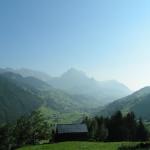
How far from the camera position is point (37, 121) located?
138m

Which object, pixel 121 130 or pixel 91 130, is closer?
pixel 121 130

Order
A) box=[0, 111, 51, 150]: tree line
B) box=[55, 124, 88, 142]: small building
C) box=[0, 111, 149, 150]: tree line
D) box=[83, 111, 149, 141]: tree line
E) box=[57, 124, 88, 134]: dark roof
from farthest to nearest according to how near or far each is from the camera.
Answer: box=[0, 111, 51, 150]: tree line, box=[0, 111, 149, 150]: tree line, box=[83, 111, 149, 141]: tree line, box=[57, 124, 88, 134]: dark roof, box=[55, 124, 88, 142]: small building

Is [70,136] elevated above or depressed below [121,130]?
below

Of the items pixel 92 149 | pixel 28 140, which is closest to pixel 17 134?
pixel 28 140

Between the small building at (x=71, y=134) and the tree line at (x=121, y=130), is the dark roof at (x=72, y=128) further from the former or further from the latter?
the tree line at (x=121, y=130)

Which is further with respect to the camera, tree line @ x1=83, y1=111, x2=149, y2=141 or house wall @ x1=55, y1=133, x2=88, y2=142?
tree line @ x1=83, y1=111, x2=149, y2=141

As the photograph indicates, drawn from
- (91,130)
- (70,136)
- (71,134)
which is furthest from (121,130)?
(70,136)

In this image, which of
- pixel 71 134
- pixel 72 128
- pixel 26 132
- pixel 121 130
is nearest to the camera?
pixel 71 134

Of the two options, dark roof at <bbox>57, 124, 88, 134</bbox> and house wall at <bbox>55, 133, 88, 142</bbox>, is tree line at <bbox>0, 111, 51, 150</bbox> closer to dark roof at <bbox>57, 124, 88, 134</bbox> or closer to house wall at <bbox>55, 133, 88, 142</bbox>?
dark roof at <bbox>57, 124, 88, 134</bbox>

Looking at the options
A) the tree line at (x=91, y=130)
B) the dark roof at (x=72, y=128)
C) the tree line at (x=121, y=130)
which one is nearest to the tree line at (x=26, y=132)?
the tree line at (x=91, y=130)

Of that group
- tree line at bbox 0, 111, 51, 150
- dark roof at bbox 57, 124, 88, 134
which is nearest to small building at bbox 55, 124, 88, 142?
dark roof at bbox 57, 124, 88, 134

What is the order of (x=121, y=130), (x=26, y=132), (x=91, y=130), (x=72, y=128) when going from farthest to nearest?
(x=26, y=132) → (x=91, y=130) → (x=121, y=130) → (x=72, y=128)

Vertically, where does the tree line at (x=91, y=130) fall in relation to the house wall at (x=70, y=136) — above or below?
above

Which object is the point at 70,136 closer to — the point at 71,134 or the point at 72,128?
the point at 71,134
